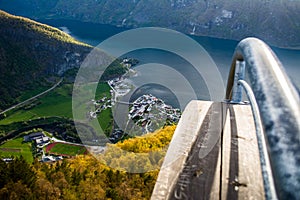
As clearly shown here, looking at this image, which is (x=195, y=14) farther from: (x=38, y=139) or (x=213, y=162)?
(x=213, y=162)

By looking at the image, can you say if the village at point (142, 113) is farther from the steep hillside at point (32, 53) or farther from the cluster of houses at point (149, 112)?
the steep hillside at point (32, 53)

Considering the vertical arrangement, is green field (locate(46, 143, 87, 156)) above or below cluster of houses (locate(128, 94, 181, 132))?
below

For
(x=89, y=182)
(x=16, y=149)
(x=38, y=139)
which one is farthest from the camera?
(x=38, y=139)

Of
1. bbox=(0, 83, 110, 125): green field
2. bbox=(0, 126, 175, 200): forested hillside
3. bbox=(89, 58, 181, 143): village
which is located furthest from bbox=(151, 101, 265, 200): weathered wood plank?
bbox=(0, 83, 110, 125): green field

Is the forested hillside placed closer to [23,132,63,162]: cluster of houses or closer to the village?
the village

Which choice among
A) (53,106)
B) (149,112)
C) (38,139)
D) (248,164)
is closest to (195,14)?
(53,106)
